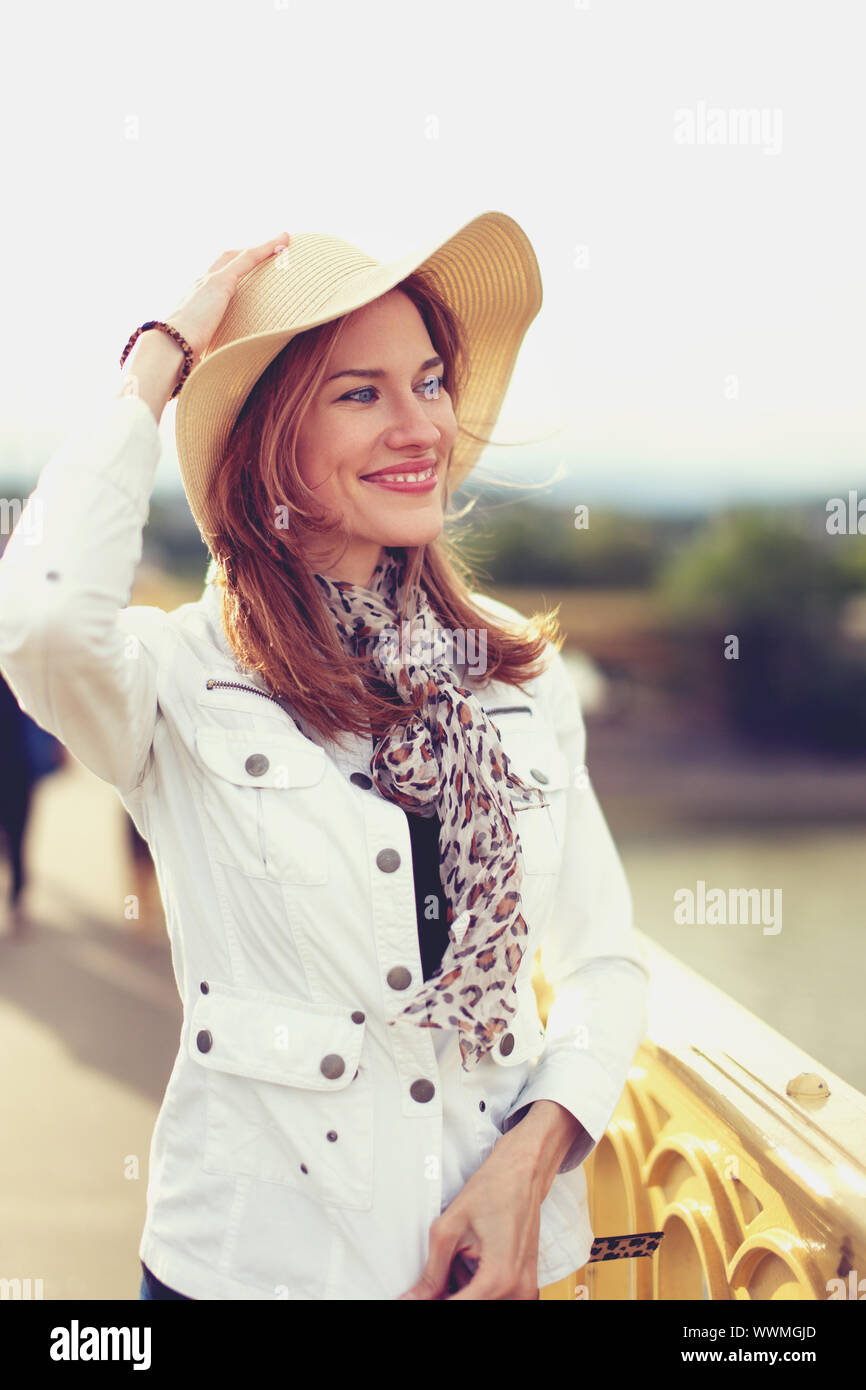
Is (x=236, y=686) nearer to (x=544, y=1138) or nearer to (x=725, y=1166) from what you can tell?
(x=544, y=1138)

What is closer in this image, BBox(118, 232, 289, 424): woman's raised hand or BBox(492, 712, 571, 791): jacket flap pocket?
BBox(118, 232, 289, 424): woman's raised hand

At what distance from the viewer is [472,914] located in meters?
0.95

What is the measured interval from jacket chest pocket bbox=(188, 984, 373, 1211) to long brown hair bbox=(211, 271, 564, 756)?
0.23 meters

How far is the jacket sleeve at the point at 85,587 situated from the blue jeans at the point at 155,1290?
41 cm

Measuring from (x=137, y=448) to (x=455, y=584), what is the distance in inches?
15.8

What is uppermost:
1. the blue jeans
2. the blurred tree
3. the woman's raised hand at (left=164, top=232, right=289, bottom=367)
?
the blurred tree

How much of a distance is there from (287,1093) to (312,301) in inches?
24.7

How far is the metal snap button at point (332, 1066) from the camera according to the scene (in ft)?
2.93

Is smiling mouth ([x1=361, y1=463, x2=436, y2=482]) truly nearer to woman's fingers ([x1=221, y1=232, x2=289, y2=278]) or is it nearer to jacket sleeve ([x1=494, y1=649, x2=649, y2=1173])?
woman's fingers ([x1=221, y1=232, x2=289, y2=278])

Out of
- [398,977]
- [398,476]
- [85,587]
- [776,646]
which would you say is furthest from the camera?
[776,646]

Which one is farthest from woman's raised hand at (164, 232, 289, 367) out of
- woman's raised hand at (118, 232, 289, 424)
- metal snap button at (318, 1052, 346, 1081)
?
metal snap button at (318, 1052, 346, 1081)

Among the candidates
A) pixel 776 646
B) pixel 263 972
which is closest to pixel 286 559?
pixel 263 972

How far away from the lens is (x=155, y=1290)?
3.11 feet

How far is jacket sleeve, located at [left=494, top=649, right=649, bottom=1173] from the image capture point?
1009mm
